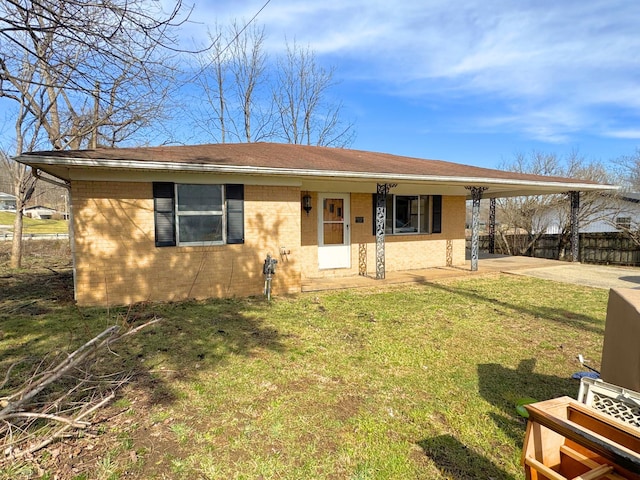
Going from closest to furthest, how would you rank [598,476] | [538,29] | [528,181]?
1. [598,476]
2. [538,29]
3. [528,181]

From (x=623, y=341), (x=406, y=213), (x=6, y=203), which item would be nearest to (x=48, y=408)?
(x=623, y=341)

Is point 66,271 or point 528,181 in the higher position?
point 528,181


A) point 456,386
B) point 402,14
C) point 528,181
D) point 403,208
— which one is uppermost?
point 402,14

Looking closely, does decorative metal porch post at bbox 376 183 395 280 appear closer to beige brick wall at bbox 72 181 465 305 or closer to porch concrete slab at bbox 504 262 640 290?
beige brick wall at bbox 72 181 465 305

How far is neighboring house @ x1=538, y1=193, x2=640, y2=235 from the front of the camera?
15.2 metres

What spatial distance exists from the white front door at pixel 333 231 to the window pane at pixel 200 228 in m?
3.16

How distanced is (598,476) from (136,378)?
3.82 meters

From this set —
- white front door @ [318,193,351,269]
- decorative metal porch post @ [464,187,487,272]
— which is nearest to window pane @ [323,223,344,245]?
white front door @ [318,193,351,269]

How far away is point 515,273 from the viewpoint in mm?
10422

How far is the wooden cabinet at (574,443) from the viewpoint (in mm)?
1597

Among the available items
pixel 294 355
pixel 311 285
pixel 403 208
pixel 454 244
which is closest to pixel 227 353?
pixel 294 355

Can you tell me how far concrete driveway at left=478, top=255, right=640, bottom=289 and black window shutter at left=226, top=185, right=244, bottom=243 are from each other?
743 cm

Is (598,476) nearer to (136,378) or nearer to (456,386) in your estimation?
(456,386)

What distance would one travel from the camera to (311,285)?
28.8 feet
